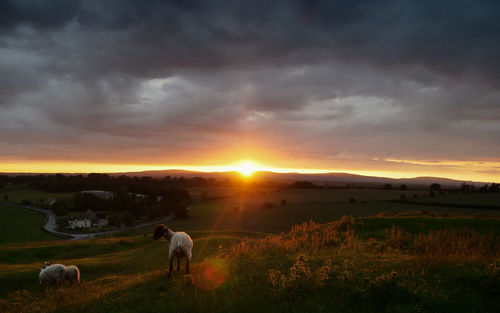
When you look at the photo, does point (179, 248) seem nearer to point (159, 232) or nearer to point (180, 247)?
point (180, 247)

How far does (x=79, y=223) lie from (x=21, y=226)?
50.0 ft

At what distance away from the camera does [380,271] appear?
959 cm

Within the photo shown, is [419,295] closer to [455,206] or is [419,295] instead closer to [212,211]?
[455,206]

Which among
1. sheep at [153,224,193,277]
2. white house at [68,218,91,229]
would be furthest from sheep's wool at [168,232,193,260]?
white house at [68,218,91,229]

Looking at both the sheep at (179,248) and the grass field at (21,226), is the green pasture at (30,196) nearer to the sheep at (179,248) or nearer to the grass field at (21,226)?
the grass field at (21,226)

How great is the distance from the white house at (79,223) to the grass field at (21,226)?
8.47m

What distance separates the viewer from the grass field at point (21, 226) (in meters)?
68.4

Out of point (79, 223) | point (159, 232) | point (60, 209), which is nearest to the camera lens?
point (159, 232)

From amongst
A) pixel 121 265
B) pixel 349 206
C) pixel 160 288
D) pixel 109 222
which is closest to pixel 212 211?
pixel 109 222

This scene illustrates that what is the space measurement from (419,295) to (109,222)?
109215 millimetres

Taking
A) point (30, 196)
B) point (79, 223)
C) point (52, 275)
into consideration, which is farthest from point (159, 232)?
point (30, 196)

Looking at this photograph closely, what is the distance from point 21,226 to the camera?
8131cm

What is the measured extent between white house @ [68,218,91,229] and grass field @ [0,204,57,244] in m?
8.47

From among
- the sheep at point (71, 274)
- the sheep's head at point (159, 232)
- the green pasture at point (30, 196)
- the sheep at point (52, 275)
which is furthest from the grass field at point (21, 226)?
the sheep's head at point (159, 232)
